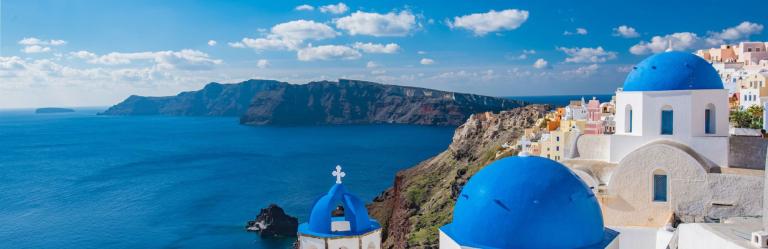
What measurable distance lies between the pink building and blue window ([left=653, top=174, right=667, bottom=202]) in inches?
565

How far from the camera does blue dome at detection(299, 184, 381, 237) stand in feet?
33.6

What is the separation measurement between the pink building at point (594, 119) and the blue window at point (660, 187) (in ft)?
47.0

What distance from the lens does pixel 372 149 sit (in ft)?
348

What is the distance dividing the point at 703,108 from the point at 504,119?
43816 mm

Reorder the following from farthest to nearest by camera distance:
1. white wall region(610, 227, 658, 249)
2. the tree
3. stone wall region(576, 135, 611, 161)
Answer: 1. the tree
2. stone wall region(576, 135, 611, 161)
3. white wall region(610, 227, 658, 249)

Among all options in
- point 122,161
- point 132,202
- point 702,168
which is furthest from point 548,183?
point 122,161

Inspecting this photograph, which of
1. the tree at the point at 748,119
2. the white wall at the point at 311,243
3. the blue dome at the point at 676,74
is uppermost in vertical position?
the blue dome at the point at 676,74

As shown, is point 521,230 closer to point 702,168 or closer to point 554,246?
point 554,246

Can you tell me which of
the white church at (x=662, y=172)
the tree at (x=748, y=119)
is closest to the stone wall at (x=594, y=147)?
the white church at (x=662, y=172)

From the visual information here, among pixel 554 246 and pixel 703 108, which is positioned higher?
pixel 703 108

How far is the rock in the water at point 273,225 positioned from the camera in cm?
4622

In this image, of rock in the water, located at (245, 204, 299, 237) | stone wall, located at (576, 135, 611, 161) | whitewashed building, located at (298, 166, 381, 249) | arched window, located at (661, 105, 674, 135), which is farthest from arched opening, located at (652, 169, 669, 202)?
rock in the water, located at (245, 204, 299, 237)

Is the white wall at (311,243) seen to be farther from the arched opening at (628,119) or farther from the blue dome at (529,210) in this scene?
the arched opening at (628,119)

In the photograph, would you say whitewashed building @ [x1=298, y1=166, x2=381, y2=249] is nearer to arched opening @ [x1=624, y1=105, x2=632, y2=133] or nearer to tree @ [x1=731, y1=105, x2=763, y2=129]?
arched opening @ [x1=624, y1=105, x2=632, y2=133]
